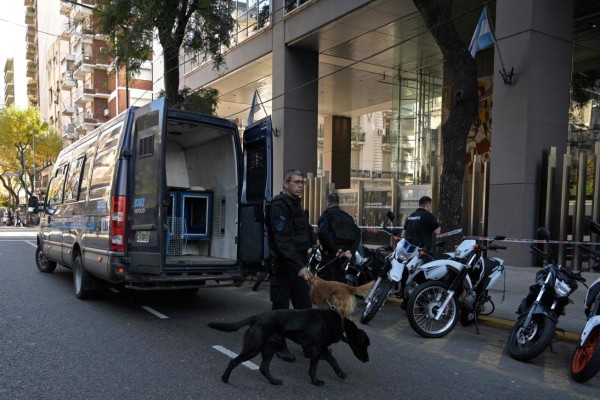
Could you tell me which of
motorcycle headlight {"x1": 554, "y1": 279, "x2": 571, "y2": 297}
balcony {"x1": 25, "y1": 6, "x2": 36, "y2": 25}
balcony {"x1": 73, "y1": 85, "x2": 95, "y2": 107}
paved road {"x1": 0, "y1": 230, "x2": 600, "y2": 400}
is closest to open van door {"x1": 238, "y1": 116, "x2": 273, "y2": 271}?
paved road {"x1": 0, "y1": 230, "x2": 600, "y2": 400}

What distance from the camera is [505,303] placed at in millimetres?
7859

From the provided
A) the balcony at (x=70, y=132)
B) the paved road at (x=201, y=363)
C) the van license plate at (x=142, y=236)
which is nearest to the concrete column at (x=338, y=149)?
the paved road at (x=201, y=363)

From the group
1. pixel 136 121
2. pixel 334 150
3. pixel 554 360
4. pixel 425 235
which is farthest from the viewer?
pixel 334 150

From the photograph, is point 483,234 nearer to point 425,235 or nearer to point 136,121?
point 425,235

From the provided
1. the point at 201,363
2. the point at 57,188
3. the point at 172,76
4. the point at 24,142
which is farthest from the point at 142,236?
the point at 24,142

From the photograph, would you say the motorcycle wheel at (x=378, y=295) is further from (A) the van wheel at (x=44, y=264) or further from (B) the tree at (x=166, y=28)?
(B) the tree at (x=166, y=28)

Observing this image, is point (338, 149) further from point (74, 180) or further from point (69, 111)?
point (69, 111)

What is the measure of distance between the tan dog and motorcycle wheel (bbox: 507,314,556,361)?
1.73 metres

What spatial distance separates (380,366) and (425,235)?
2.93 metres

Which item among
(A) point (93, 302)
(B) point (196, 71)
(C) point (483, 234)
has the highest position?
(B) point (196, 71)

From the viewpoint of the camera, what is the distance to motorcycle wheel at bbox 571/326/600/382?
4.34m

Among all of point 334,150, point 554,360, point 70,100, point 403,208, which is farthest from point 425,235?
point 70,100

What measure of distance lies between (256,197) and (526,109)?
6.36m

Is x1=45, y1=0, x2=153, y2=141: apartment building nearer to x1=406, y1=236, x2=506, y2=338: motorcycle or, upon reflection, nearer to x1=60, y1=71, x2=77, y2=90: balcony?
x1=60, y1=71, x2=77, y2=90: balcony
